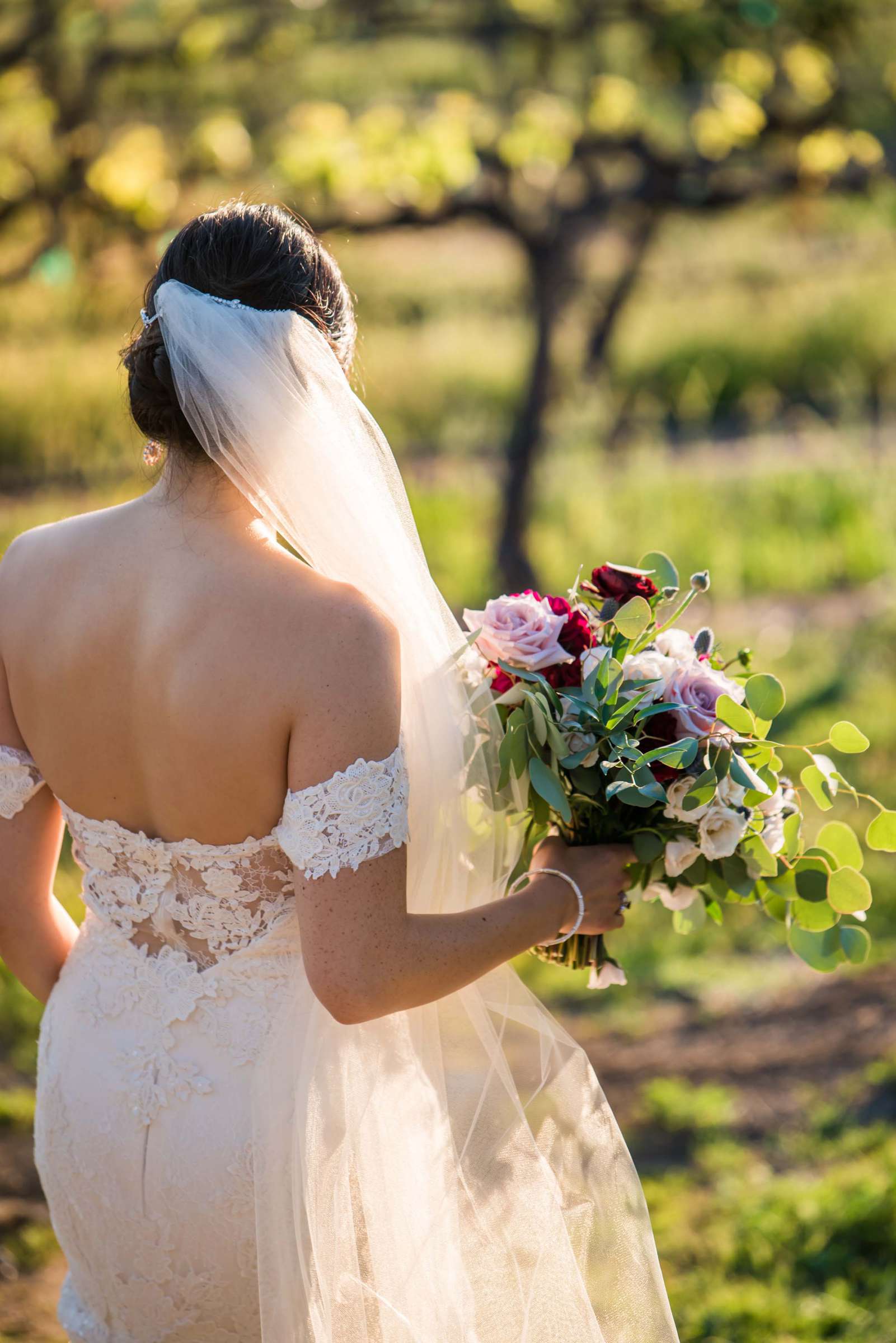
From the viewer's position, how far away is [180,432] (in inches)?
69.7

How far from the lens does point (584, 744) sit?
77.6 inches

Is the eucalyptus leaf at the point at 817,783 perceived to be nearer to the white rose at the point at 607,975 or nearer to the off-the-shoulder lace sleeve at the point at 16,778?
the white rose at the point at 607,975

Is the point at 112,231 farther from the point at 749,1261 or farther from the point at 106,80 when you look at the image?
the point at 749,1261

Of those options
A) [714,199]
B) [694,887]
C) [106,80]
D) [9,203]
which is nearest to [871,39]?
[714,199]

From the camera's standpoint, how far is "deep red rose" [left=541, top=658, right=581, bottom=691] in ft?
6.64

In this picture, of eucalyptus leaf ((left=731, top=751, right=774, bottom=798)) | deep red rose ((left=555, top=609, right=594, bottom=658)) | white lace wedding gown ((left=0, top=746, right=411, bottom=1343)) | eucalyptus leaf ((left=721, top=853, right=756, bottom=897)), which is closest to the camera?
white lace wedding gown ((left=0, top=746, right=411, bottom=1343))

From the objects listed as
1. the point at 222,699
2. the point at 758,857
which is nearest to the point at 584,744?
the point at 758,857

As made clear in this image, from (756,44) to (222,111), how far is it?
2.63 meters

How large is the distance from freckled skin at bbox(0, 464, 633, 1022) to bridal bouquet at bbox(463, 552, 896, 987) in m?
0.18

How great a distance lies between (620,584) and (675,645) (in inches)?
5.3

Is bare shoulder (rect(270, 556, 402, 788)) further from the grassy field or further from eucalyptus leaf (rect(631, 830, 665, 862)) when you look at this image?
the grassy field

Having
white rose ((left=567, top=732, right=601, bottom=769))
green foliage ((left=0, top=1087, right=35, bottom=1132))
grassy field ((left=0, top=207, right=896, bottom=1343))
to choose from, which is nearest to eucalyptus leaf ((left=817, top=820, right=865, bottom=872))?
white rose ((left=567, top=732, right=601, bottom=769))

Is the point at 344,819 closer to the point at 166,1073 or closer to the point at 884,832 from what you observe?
the point at 166,1073

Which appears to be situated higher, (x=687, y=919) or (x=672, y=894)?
(x=672, y=894)
